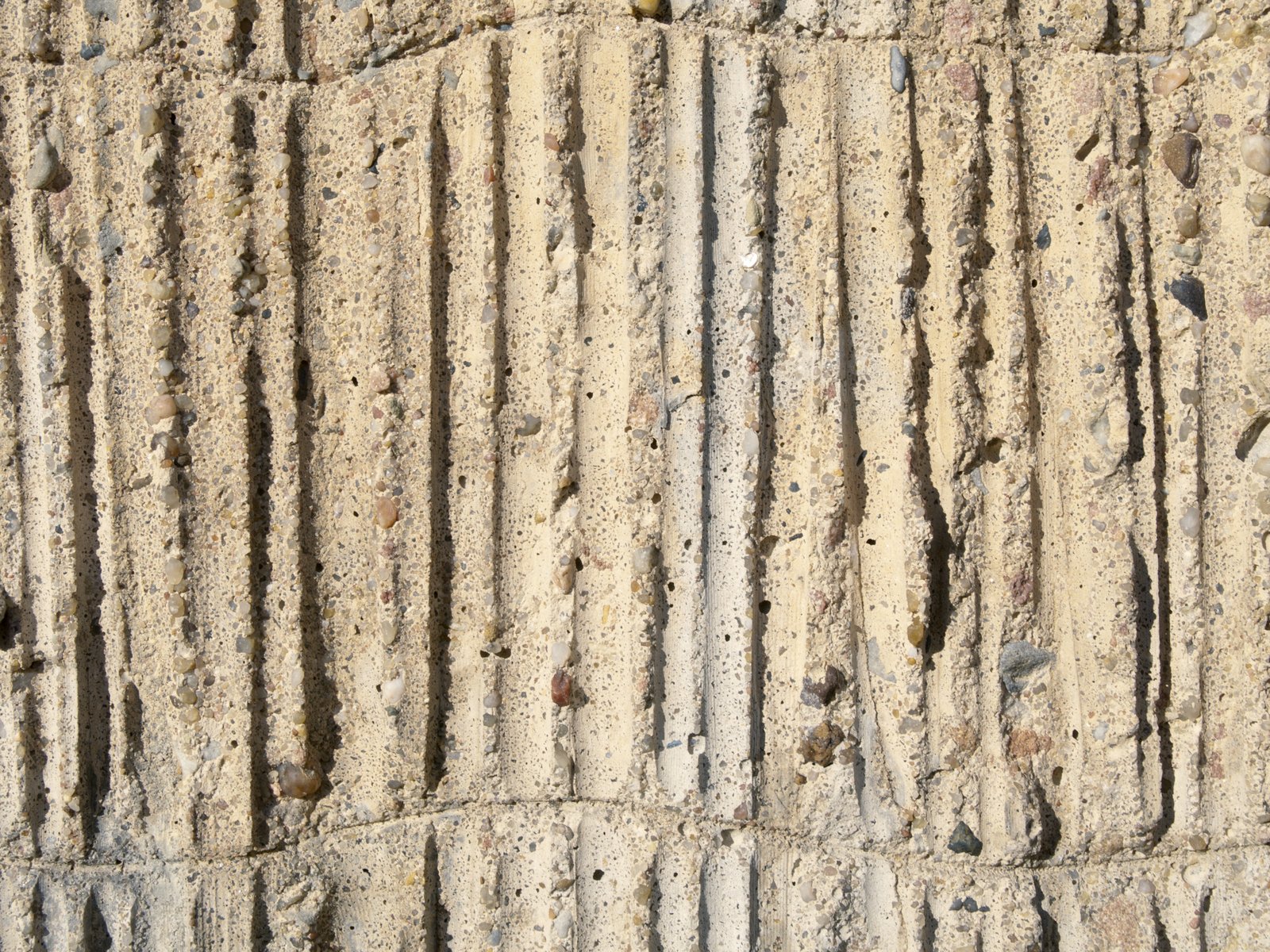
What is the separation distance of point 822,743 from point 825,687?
75 mm

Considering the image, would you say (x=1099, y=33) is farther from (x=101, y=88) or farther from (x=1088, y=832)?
(x=101, y=88)

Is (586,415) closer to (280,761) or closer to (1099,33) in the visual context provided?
(280,761)

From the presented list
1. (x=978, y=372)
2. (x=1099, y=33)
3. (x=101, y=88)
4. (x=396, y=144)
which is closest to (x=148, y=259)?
(x=101, y=88)

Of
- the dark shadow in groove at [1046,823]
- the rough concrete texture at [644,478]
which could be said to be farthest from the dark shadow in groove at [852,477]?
the dark shadow in groove at [1046,823]

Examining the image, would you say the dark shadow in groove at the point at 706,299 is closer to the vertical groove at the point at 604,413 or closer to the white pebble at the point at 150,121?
the vertical groove at the point at 604,413

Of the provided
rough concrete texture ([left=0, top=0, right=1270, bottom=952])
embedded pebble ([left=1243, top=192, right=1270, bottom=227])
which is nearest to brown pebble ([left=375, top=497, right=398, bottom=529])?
rough concrete texture ([left=0, top=0, right=1270, bottom=952])

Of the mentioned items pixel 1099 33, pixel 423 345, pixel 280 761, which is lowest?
pixel 280 761

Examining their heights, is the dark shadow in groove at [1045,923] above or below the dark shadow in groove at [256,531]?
below

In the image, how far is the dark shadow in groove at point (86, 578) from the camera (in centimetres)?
122

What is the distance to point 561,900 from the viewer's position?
1.20m

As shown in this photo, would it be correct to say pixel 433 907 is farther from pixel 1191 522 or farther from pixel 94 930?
pixel 1191 522

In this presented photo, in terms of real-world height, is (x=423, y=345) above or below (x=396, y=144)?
below

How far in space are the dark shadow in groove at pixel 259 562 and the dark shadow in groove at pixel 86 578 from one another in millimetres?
209

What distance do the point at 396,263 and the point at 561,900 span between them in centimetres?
89
